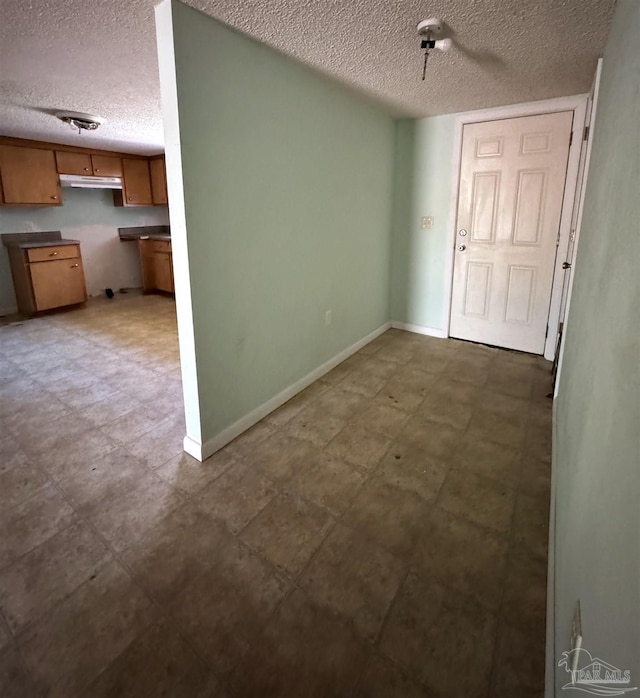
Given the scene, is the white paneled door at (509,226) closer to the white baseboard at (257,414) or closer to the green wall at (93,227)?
the white baseboard at (257,414)

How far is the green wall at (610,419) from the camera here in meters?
0.66

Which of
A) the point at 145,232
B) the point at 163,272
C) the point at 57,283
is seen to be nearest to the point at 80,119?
the point at 57,283

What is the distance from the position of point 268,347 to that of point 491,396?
5.42ft

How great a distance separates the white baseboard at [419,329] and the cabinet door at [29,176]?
4533 millimetres

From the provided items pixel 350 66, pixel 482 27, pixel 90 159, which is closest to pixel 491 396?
pixel 482 27

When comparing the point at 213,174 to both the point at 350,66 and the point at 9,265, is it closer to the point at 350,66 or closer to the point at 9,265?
the point at 350,66

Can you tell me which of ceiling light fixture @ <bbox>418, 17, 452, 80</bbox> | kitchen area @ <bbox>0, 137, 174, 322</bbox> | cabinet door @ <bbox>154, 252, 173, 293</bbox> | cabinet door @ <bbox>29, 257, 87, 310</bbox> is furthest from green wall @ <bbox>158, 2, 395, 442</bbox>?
cabinet door @ <bbox>29, 257, 87, 310</bbox>

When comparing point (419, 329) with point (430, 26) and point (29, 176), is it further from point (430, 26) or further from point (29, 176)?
point (29, 176)

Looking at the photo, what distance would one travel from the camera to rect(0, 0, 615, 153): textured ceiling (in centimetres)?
167

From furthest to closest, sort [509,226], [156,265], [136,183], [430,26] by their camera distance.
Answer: [156,265]
[136,183]
[509,226]
[430,26]

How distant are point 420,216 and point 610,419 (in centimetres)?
339

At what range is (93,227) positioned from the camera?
5879mm

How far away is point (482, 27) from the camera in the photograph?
6.06ft

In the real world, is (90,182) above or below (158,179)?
below
